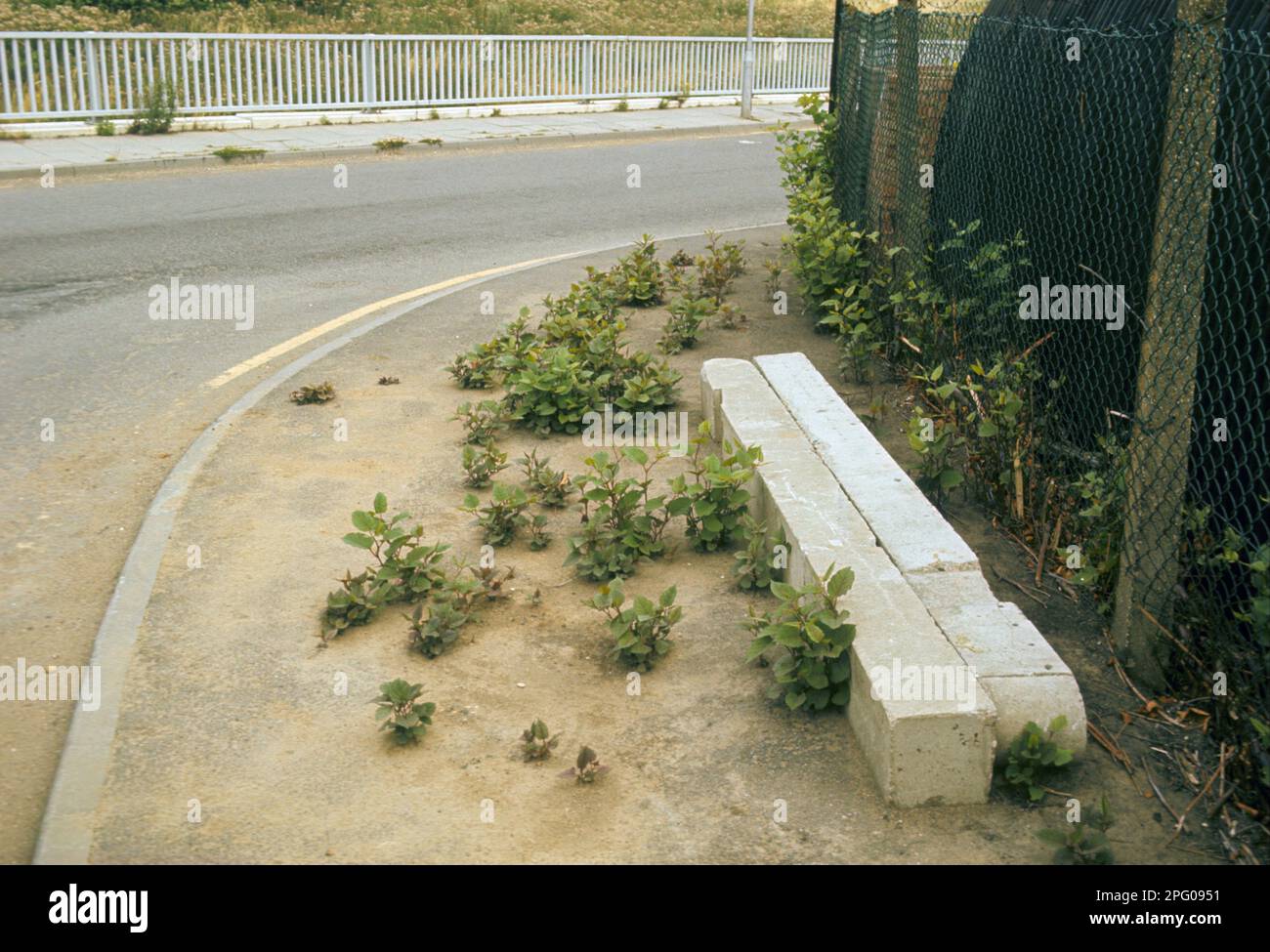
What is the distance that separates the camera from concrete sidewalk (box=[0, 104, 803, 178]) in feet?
53.0

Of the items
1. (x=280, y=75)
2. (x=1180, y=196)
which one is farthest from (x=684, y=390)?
(x=280, y=75)

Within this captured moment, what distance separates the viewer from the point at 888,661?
4.00 meters

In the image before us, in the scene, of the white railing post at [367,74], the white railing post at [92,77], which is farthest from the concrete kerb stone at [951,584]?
the white railing post at [367,74]

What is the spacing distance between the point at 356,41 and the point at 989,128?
16.1m

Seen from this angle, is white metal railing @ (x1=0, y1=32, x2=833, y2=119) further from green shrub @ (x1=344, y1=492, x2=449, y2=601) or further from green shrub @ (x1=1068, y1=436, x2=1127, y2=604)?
green shrub @ (x1=1068, y1=436, x2=1127, y2=604)

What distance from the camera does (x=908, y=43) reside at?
7.73m

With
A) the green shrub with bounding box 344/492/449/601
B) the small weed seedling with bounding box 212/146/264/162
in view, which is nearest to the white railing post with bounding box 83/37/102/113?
the small weed seedling with bounding box 212/146/264/162

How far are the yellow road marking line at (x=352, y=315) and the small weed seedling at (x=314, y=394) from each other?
0.77 meters

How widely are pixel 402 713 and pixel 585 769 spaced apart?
2.10 ft

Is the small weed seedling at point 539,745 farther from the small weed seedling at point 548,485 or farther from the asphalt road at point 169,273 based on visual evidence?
the small weed seedling at point 548,485

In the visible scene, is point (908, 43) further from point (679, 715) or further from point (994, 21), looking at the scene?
point (679, 715)

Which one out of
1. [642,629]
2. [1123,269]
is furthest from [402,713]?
[1123,269]

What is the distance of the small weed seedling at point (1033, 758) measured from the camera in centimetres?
388

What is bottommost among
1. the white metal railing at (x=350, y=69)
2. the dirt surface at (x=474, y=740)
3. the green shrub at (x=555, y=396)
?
the dirt surface at (x=474, y=740)
